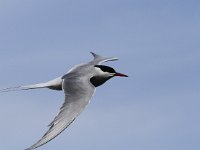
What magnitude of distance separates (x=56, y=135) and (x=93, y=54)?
8.79 metres

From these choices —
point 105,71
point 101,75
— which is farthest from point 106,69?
point 101,75

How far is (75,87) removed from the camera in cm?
1127

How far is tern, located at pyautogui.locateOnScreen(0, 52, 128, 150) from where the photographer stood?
888 centimetres

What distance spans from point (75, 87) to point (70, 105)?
4.24ft

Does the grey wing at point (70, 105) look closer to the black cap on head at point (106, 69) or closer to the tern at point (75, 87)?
the tern at point (75, 87)

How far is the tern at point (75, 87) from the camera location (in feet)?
29.1

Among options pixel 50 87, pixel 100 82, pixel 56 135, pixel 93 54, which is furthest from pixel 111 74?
pixel 56 135

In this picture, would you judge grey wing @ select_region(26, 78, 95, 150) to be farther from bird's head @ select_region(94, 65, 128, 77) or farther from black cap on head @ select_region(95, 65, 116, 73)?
black cap on head @ select_region(95, 65, 116, 73)

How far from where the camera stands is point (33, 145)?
7.91 metres

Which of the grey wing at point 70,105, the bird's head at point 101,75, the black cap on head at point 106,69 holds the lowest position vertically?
the grey wing at point 70,105

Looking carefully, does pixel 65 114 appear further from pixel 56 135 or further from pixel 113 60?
pixel 113 60

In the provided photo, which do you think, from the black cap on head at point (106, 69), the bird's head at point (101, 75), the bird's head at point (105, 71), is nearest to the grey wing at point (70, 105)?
the bird's head at point (101, 75)

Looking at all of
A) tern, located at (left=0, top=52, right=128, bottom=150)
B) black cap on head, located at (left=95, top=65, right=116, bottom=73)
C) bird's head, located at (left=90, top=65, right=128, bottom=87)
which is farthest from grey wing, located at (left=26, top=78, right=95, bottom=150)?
black cap on head, located at (left=95, top=65, right=116, bottom=73)

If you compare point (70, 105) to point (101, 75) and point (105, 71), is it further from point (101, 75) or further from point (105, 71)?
point (105, 71)
